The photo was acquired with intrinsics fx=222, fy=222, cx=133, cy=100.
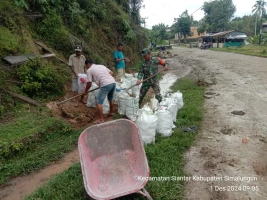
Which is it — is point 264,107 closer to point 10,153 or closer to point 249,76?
point 249,76

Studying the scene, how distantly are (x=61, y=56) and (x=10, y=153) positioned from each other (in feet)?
14.1

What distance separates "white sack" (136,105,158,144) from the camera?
3642 millimetres

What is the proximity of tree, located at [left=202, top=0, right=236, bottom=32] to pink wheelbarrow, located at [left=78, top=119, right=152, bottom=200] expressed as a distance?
2042 inches

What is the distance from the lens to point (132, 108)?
4.95m

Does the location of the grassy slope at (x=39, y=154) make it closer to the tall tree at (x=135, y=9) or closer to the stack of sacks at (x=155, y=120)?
the stack of sacks at (x=155, y=120)

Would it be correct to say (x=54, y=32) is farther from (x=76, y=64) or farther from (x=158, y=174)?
(x=158, y=174)

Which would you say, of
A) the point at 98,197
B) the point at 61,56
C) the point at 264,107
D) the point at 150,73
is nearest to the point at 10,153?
the point at 98,197

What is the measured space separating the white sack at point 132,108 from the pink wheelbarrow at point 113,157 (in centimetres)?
204

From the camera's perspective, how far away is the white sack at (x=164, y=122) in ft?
13.1

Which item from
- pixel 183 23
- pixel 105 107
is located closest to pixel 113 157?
pixel 105 107

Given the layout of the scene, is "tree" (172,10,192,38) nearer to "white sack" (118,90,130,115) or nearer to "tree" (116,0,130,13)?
"tree" (116,0,130,13)

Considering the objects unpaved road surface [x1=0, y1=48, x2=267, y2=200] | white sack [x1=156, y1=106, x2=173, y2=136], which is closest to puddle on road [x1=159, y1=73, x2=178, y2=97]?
unpaved road surface [x1=0, y1=48, x2=267, y2=200]

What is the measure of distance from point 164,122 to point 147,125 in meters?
0.50

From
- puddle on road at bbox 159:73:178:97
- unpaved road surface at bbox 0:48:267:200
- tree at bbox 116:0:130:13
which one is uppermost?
tree at bbox 116:0:130:13
